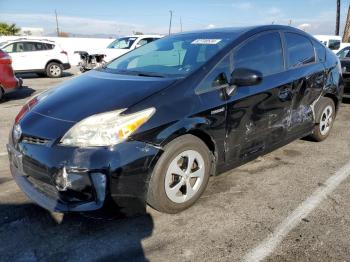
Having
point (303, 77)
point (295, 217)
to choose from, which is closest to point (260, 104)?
point (303, 77)

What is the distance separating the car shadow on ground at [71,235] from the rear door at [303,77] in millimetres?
2332

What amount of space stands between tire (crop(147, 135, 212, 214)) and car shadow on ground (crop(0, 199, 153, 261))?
197 mm

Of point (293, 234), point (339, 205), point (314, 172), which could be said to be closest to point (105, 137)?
point (293, 234)

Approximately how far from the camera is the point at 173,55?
4.12 m

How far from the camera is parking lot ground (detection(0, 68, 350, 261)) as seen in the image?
286cm

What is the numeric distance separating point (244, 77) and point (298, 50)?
59.0 inches

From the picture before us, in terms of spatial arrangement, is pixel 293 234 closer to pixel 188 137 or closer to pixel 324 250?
pixel 324 250

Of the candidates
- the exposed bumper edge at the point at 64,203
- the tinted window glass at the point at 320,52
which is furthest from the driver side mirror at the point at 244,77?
the tinted window glass at the point at 320,52

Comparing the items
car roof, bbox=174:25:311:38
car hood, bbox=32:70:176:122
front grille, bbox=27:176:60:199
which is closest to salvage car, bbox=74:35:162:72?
car roof, bbox=174:25:311:38

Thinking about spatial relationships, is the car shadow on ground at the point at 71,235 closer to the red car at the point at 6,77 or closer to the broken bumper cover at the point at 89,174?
the broken bumper cover at the point at 89,174

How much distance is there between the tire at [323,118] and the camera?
17.1 feet

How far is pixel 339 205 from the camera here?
11.8 feet

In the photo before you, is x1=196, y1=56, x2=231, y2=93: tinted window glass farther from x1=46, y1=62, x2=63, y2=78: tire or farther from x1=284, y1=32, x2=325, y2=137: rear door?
x1=46, y1=62, x2=63, y2=78: tire

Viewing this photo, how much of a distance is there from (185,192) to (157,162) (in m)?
0.51
